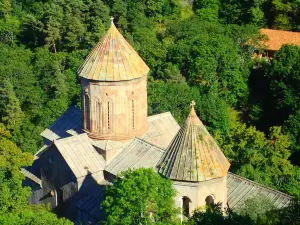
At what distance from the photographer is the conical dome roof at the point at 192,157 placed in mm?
23703

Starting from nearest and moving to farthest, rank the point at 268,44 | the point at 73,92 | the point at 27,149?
1. the point at 27,149
2. the point at 73,92
3. the point at 268,44

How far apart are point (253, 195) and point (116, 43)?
8.86 metres

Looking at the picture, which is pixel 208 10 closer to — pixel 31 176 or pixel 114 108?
pixel 31 176

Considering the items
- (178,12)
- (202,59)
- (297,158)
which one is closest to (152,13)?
(178,12)

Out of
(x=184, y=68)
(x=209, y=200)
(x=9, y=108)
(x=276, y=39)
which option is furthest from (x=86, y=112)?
(x=276, y=39)

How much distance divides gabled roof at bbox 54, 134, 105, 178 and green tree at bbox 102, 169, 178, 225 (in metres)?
4.67

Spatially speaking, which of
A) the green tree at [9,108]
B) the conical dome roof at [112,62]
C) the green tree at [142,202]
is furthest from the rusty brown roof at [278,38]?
the green tree at [142,202]

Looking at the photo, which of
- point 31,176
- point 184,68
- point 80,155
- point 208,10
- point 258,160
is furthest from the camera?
point 208,10

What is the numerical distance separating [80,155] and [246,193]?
7.47m

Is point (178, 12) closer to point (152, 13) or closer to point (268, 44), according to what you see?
point (152, 13)

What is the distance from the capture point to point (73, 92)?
4591 centimetres

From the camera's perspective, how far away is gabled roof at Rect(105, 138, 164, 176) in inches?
1063

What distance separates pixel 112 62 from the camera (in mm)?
27547

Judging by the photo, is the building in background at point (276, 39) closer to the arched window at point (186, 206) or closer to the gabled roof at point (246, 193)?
the gabled roof at point (246, 193)
